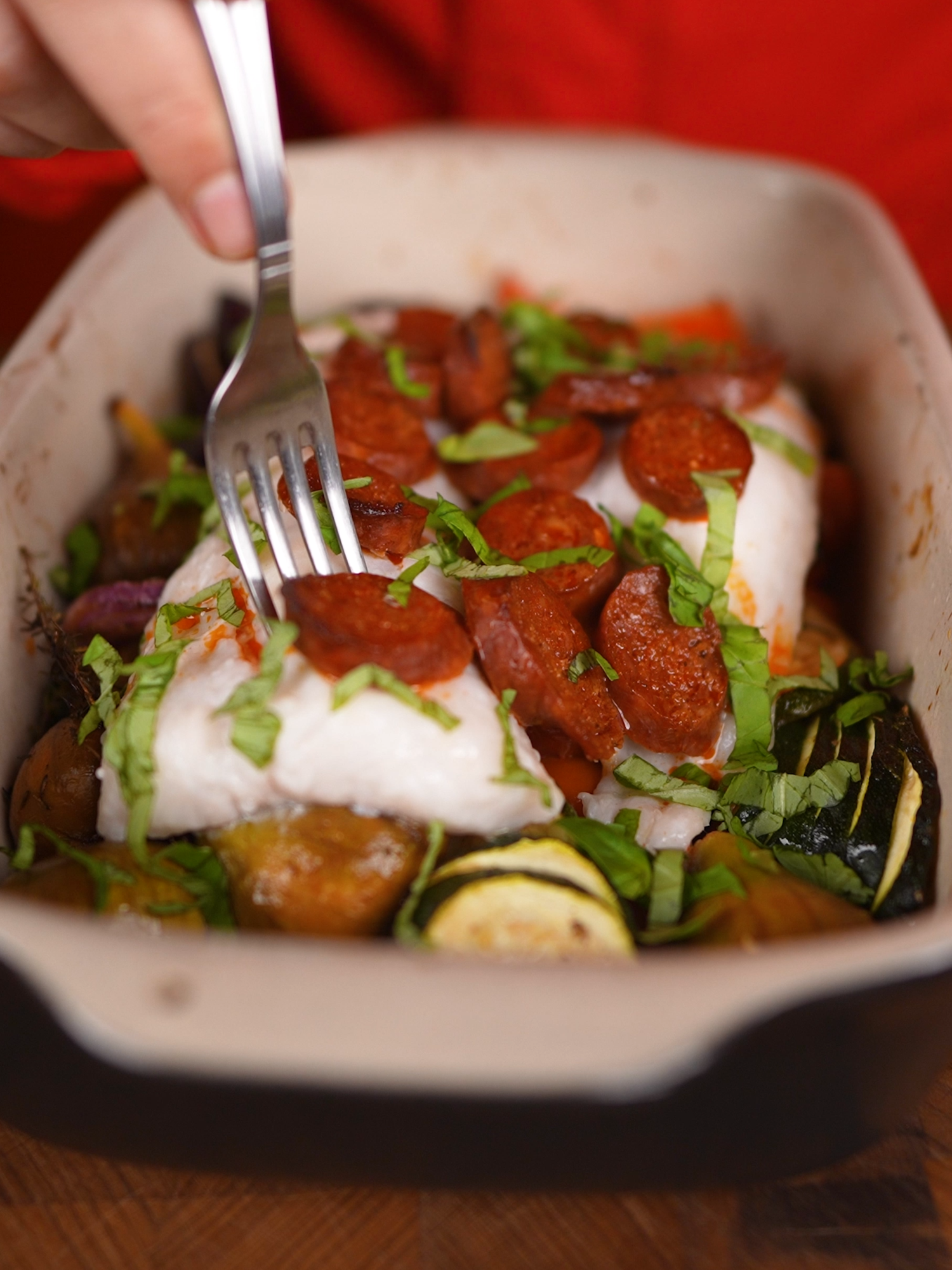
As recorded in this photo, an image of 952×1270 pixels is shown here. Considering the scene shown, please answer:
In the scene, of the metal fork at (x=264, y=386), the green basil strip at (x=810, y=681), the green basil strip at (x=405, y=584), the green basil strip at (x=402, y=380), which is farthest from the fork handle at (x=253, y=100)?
the green basil strip at (x=810, y=681)

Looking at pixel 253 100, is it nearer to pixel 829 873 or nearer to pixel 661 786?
pixel 661 786

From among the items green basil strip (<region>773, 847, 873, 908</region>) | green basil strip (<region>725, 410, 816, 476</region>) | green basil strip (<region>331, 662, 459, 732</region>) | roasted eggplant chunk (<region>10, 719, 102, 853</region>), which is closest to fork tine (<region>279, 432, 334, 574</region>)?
green basil strip (<region>331, 662, 459, 732</region>)

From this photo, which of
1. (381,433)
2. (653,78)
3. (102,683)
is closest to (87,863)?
(102,683)

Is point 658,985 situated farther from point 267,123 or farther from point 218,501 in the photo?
point 267,123

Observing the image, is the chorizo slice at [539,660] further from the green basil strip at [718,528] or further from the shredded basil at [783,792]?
the green basil strip at [718,528]

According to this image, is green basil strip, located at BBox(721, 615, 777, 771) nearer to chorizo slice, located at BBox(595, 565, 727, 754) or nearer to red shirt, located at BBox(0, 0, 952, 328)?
chorizo slice, located at BBox(595, 565, 727, 754)

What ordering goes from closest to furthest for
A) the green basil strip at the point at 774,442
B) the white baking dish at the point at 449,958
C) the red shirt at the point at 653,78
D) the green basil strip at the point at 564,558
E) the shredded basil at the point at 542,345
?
the white baking dish at the point at 449,958
the green basil strip at the point at 564,558
the green basil strip at the point at 774,442
the shredded basil at the point at 542,345
the red shirt at the point at 653,78

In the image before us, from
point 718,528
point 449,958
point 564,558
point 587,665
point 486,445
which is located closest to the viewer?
point 449,958
